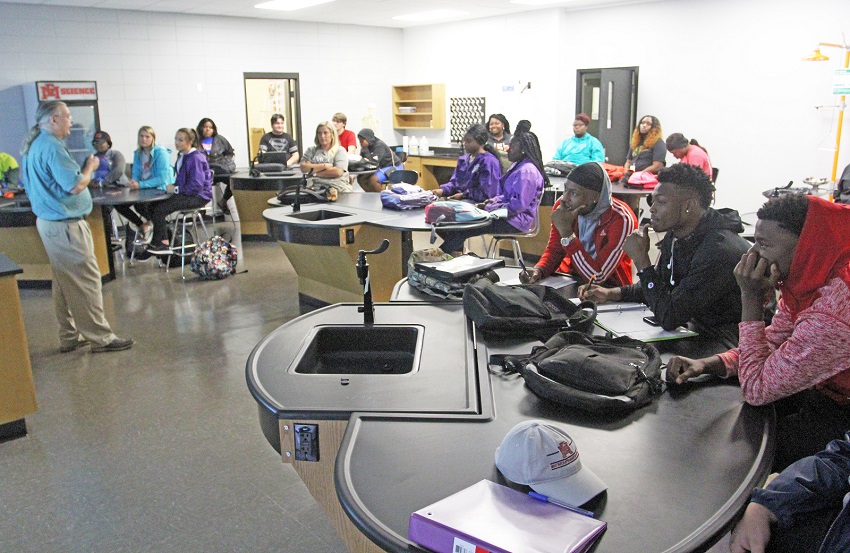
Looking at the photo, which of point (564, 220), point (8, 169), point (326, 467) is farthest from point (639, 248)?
point (8, 169)

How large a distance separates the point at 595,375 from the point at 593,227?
1687mm

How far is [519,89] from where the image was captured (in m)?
10.8

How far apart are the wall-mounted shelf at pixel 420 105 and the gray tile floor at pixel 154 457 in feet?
24.3

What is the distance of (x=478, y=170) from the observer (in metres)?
5.98

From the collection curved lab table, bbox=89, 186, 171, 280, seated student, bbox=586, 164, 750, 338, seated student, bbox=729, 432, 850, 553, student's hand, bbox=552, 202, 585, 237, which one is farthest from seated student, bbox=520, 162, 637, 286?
curved lab table, bbox=89, 186, 171, 280

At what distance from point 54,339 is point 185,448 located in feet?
7.66

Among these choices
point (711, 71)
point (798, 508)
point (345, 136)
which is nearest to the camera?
point (798, 508)

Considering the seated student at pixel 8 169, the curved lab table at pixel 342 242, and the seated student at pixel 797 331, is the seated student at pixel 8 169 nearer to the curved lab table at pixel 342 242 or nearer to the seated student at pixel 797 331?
the curved lab table at pixel 342 242

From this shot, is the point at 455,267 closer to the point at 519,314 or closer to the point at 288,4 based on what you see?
the point at 519,314

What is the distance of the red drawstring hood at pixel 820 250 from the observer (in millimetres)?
1881

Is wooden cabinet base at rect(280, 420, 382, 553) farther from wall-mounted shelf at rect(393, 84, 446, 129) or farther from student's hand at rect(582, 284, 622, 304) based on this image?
wall-mounted shelf at rect(393, 84, 446, 129)

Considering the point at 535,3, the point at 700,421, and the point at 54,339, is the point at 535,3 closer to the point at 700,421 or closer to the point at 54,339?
the point at 54,339

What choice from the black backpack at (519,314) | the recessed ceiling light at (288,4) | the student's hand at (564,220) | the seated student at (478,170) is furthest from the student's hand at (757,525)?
the recessed ceiling light at (288,4)

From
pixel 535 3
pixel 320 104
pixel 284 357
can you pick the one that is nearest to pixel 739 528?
pixel 284 357
